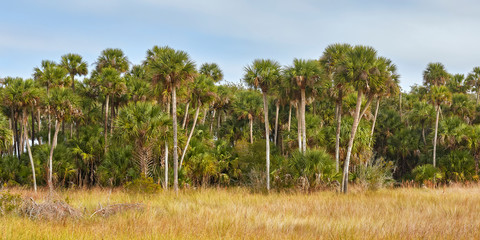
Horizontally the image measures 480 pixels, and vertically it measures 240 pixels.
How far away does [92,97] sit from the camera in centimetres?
3500

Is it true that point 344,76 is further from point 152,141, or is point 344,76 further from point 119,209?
point 119,209

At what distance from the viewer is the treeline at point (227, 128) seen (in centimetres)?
2298

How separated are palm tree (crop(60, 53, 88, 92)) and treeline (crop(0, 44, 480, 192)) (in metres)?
0.10

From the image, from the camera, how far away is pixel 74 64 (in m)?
36.4

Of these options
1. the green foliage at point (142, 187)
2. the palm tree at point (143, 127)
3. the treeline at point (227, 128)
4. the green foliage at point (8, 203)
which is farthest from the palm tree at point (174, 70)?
the green foliage at point (8, 203)

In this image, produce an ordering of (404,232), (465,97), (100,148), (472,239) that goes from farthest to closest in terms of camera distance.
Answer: (465,97)
(100,148)
(404,232)
(472,239)

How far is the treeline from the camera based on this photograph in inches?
905

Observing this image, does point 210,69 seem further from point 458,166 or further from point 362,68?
point 458,166

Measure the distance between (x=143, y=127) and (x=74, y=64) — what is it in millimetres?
17401

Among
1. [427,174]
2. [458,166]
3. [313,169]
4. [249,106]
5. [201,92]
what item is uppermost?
[201,92]

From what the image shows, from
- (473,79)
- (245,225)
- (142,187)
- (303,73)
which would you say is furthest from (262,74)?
(473,79)

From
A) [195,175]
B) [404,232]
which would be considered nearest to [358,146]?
[195,175]

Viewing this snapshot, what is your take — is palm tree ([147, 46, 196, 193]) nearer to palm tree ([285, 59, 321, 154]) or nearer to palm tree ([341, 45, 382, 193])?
palm tree ([285, 59, 321, 154])

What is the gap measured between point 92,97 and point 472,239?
107ft
